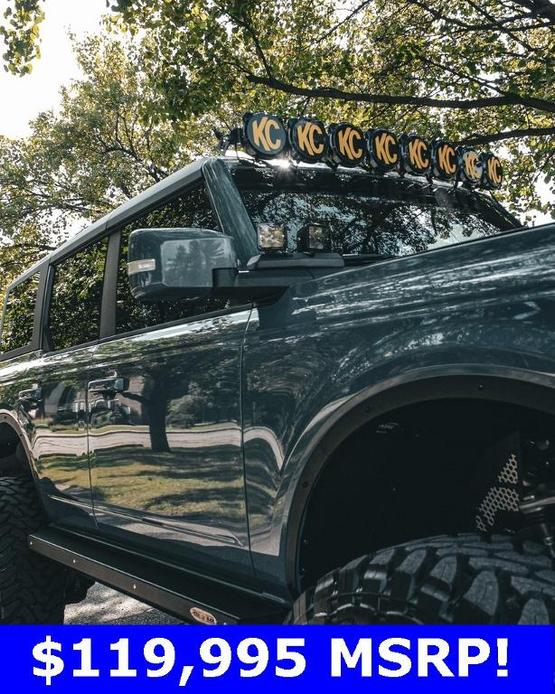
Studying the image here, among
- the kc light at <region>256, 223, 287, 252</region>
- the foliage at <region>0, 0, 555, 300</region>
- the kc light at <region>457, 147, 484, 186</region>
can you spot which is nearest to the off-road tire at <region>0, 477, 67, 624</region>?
the kc light at <region>256, 223, 287, 252</region>

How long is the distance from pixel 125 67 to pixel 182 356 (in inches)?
777

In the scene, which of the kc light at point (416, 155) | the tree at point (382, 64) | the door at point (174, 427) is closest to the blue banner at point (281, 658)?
the door at point (174, 427)

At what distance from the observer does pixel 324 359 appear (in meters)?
1.86

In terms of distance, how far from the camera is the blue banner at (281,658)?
1.40 meters

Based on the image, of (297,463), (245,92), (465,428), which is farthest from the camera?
(245,92)

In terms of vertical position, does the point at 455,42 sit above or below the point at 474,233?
above

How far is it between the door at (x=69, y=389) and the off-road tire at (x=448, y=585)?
5.72 feet

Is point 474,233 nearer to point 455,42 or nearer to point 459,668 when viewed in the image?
point 459,668

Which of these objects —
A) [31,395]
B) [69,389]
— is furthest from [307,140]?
[31,395]

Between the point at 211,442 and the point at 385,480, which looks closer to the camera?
the point at 385,480

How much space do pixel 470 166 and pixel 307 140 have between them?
2.68 feet

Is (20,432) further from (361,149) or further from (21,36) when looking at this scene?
(21,36)

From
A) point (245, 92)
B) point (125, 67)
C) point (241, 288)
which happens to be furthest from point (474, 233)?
point (125, 67)

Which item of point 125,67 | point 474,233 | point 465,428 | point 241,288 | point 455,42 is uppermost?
point 125,67
